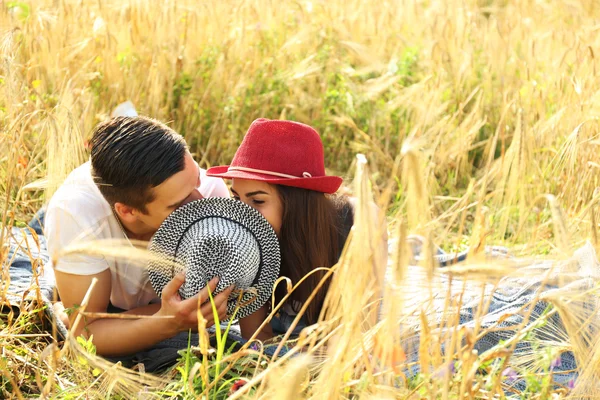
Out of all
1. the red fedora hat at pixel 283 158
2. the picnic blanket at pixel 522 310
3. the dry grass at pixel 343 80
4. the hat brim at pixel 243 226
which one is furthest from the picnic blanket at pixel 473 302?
the red fedora hat at pixel 283 158

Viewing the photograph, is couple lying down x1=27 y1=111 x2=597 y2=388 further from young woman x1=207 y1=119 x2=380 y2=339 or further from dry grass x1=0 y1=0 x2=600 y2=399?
dry grass x1=0 y1=0 x2=600 y2=399

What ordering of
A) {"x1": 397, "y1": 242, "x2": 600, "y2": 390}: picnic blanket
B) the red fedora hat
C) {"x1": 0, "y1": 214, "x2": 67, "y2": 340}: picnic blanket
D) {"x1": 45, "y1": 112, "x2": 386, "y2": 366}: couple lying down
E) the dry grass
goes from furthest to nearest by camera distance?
the dry grass → the red fedora hat → {"x1": 0, "y1": 214, "x2": 67, "y2": 340}: picnic blanket → {"x1": 45, "y1": 112, "x2": 386, "y2": 366}: couple lying down → {"x1": 397, "y1": 242, "x2": 600, "y2": 390}: picnic blanket

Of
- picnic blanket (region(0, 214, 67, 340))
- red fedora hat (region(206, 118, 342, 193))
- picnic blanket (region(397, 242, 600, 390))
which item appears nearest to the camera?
picnic blanket (region(397, 242, 600, 390))

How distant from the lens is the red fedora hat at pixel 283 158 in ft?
8.25

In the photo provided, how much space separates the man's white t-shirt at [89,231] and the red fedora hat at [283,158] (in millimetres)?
389

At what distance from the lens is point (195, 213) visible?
7.56ft

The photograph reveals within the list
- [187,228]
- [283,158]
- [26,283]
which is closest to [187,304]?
[187,228]

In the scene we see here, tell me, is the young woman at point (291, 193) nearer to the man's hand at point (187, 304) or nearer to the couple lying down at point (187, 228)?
the couple lying down at point (187, 228)

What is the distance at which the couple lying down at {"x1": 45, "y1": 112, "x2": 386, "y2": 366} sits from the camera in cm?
225

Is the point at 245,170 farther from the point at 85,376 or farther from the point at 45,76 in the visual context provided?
the point at 45,76

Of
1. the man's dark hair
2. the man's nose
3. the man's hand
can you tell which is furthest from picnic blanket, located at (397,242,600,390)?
the man's dark hair

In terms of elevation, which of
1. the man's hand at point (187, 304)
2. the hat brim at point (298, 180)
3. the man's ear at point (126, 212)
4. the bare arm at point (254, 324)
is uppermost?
the hat brim at point (298, 180)

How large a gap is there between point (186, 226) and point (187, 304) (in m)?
0.25

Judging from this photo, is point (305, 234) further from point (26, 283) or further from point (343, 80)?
point (343, 80)
